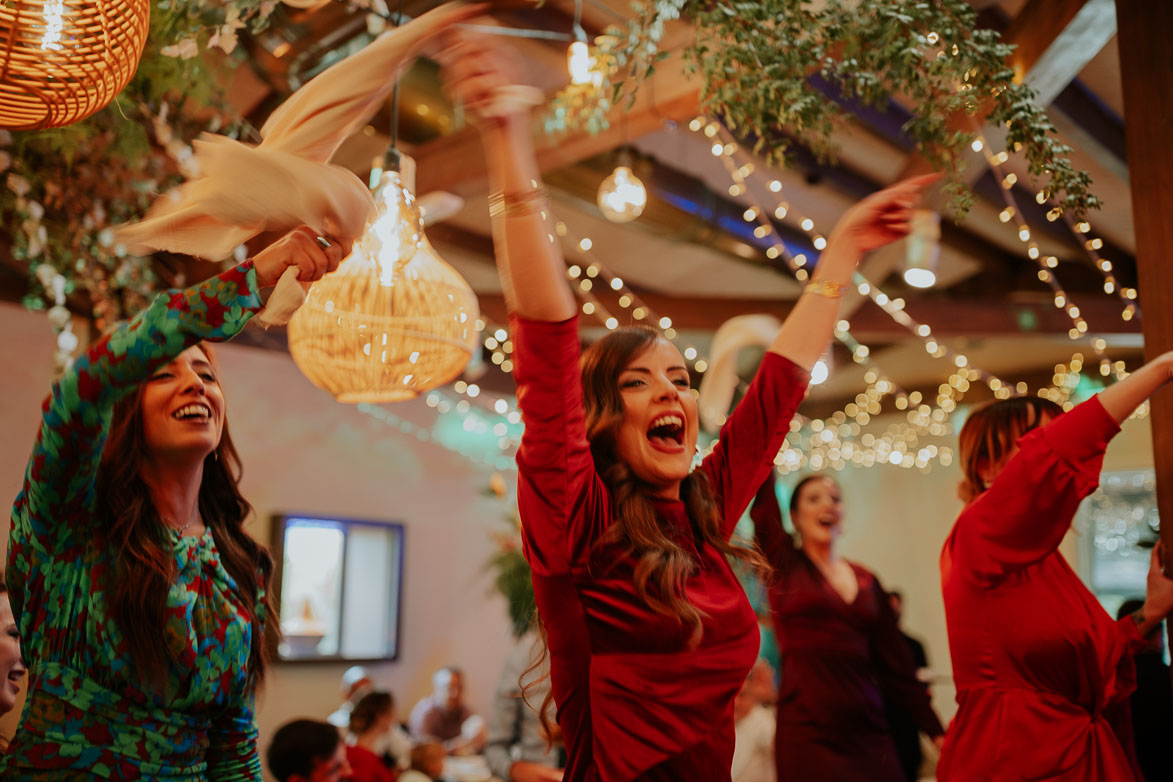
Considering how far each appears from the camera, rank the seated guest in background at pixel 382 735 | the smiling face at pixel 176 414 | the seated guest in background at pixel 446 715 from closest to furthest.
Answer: the smiling face at pixel 176 414
the seated guest in background at pixel 382 735
the seated guest in background at pixel 446 715

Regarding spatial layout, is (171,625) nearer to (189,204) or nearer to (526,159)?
(189,204)

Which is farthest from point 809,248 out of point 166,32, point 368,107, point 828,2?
point 368,107

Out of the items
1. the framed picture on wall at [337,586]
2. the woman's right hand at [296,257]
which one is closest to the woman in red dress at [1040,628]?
the woman's right hand at [296,257]

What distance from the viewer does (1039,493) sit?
67.9 inches

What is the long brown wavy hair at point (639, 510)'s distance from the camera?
1.29 meters

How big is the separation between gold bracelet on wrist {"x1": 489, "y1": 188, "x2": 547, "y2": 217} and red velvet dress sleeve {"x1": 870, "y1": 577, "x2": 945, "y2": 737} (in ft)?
6.97

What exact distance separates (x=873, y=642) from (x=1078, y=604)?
1125mm

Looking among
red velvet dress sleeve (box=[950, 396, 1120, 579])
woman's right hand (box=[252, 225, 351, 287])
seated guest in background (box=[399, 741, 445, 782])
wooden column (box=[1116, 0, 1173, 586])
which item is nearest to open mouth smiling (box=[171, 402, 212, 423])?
woman's right hand (box=[252, 225, 351, 287])

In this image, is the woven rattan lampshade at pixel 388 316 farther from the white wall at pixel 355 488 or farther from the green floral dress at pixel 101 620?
the white wall at pixel 355 488

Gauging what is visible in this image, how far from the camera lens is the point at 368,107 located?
1290 millimetres

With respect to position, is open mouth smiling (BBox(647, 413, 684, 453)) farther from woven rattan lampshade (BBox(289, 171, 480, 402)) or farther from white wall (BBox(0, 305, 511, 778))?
white wall (BBox(0, 305, 511, 778))

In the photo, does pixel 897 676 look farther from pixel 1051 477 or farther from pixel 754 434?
pixel 754 434

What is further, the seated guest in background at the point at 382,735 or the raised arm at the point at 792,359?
the seated guest in background at the point at 382,735

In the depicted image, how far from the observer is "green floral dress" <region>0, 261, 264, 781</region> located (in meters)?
1.11
